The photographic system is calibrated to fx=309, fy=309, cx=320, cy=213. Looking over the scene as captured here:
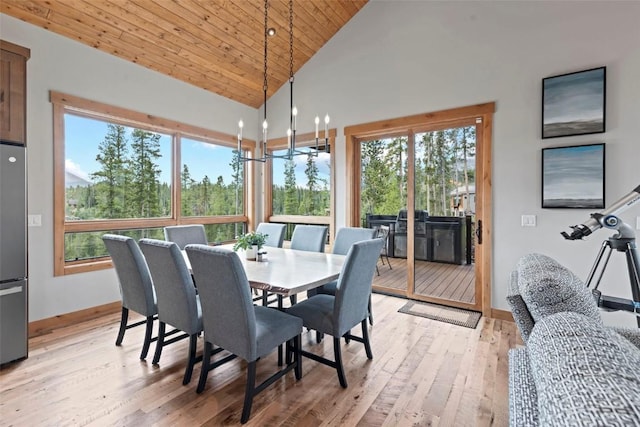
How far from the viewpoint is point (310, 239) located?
364cm

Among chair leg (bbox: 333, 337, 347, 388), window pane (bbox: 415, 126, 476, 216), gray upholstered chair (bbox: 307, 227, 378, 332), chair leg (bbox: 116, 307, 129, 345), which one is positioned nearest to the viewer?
chair leg (bbox: 333, 337, 347, 388)

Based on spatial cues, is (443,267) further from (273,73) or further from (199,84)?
(199,84)

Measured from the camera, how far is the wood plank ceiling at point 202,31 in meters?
3.06

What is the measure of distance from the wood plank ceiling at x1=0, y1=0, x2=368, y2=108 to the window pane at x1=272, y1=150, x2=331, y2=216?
1364mm

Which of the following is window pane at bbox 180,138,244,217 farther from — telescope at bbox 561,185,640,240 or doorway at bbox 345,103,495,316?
telescope at bbox 561,185,640,240

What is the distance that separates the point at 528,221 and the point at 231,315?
311 cm

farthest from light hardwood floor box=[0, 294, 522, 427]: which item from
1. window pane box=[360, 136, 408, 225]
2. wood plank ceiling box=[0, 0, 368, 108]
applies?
wood plank ceiling box=[0, 0, 368, 108]

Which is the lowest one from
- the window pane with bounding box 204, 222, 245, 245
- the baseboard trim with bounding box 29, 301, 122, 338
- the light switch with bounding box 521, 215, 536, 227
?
the baseboard trim with bounding box 29, 301, 122, 338

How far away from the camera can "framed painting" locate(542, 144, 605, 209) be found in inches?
114

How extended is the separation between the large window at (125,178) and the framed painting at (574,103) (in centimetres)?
424

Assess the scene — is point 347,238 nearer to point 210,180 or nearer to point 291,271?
point 291,271

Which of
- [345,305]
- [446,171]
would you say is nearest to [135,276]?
[345,305]

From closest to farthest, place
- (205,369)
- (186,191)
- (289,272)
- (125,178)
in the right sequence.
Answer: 1. (205,369)
2. (289,272)
3. (125,178)
4. (186,191)

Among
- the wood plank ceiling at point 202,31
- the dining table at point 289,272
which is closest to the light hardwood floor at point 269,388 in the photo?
the dining table at point 289,272
